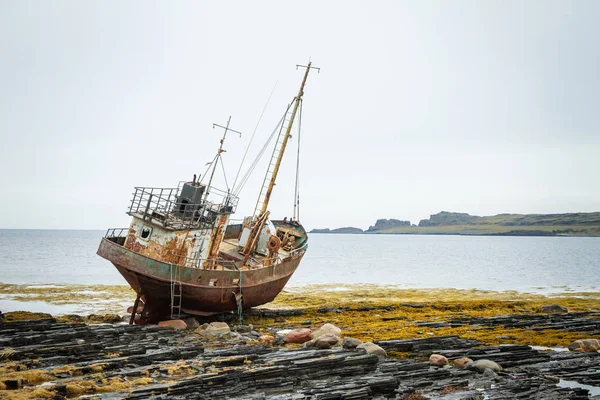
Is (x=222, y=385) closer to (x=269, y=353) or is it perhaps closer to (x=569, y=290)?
(x=269, y=353)

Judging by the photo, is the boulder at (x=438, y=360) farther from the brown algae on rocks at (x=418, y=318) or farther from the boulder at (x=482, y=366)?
the brown algae on rocks at (x=418, y=318)

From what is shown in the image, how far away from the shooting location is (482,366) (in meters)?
15.1

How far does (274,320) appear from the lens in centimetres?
2498

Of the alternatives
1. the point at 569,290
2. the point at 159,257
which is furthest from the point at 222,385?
the point at 569,290

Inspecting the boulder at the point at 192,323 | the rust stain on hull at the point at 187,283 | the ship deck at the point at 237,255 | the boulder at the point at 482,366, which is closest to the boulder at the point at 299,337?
the boulder at the point at 192,323

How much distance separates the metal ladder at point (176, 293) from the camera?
20.6m

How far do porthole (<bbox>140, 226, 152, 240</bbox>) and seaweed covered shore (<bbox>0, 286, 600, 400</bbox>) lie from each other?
4.00 m

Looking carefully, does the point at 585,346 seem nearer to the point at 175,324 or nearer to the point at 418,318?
the point at 418,318

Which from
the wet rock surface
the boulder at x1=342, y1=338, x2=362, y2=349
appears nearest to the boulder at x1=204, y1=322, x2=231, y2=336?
the wet rock surface

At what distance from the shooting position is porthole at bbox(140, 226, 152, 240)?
21938mm

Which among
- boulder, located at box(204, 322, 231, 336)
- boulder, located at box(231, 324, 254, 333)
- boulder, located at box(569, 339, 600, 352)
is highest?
boulder, located at box(204, 322, 231, 336)

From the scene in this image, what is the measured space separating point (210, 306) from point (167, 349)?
6.48 m

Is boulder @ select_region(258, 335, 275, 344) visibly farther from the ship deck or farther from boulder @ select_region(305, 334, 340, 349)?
the ship deck

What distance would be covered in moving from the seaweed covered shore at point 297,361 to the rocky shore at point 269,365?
1.2 inches
